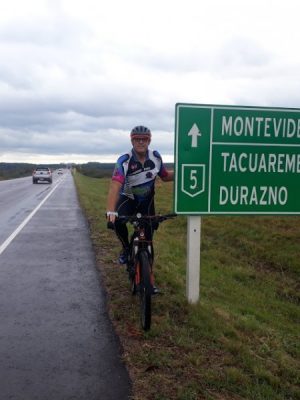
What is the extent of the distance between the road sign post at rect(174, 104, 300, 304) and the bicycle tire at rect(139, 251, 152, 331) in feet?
2.70

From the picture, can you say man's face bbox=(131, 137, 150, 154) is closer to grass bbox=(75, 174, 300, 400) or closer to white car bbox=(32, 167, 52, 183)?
grass bbox=(75, 174, 300, 400)

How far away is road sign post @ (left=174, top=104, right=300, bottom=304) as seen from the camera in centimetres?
538

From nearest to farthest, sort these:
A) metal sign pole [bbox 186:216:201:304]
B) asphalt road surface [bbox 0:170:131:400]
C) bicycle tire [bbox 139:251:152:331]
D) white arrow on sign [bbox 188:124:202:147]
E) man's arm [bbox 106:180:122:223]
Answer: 1. asphalt road surface [bbox 0:170:131:400]
2. bicycle tire [bbox 139:251:152:331]
3. man's arm [bbox 106:180:122:223]
4. white arrow on sign [bbox 188:124:202:147]
5. metal sign pole [bbox 186:216:201:304]

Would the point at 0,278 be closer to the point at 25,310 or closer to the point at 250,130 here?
the point at 25,310

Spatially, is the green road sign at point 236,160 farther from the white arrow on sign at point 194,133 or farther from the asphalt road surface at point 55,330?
the asphalt road surface at point 55,330

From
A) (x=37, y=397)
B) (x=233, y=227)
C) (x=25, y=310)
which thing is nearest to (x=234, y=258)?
(x=233, y=227)

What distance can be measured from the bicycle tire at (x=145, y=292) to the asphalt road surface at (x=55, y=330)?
354 mm

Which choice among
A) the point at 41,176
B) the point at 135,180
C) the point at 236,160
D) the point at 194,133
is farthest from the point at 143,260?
the point at 41,176

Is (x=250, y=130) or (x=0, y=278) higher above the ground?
(x=250, y=130)

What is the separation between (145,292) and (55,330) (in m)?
1.08

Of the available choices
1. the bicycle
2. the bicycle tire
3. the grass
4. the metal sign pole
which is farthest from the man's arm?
the grass

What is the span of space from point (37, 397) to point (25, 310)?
7.36 feet

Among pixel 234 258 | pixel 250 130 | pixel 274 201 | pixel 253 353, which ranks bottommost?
pixel 234 258

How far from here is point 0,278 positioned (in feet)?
23.6
